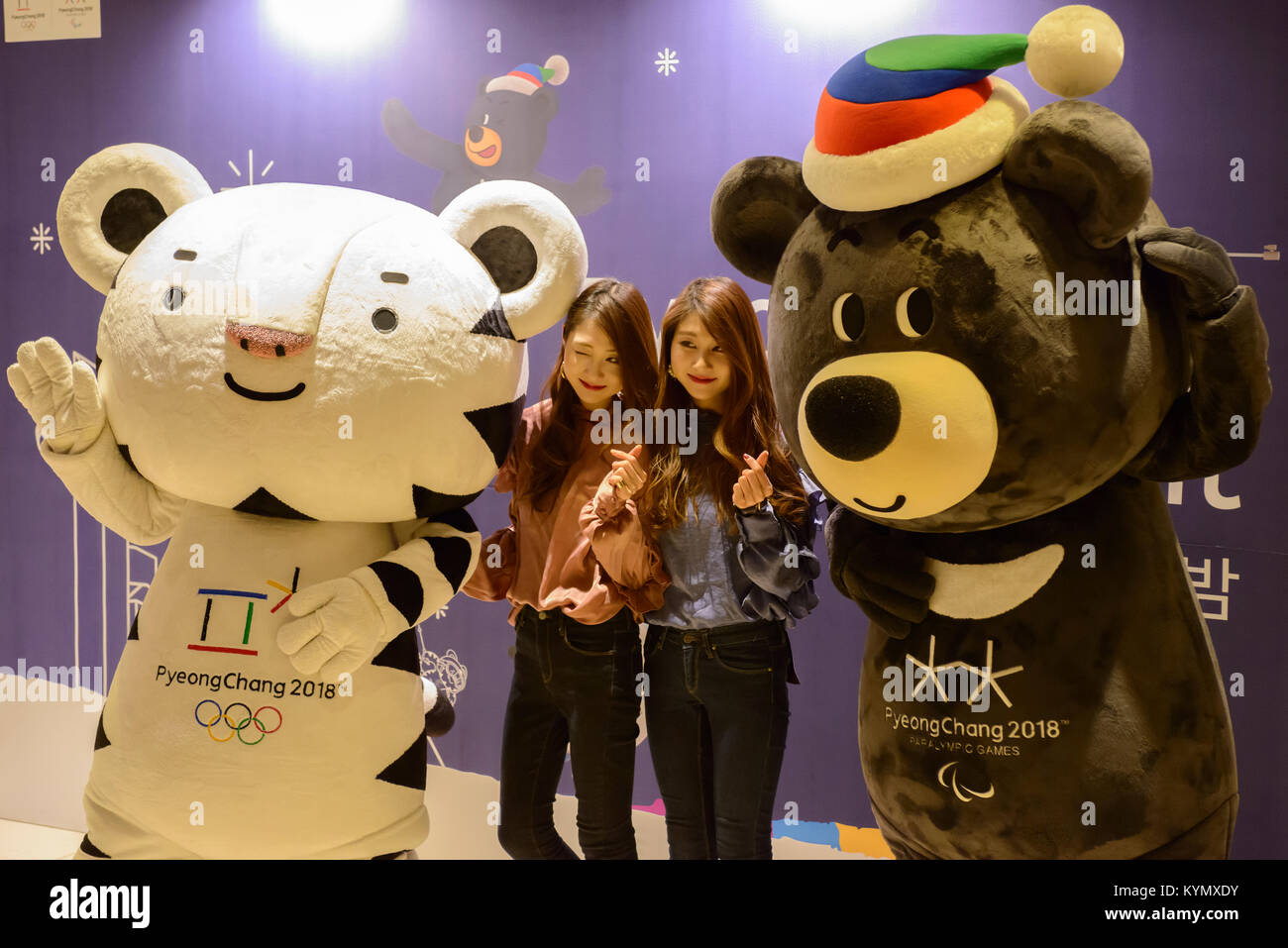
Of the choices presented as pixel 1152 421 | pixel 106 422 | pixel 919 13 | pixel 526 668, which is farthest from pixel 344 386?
pixel 919 13

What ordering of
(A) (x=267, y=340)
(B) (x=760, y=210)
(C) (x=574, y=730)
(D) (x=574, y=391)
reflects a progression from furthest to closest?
(D) (x=574, y=391) → (C) (x=574, y=730) → (B) (x=760, y=210) → (A) (x=267, y=340)

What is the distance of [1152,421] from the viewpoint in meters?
1.74

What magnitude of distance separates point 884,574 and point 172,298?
1.34 meters

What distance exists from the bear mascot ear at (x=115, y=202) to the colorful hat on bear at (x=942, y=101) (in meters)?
1.29

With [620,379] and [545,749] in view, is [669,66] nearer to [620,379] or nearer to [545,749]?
[620,379]

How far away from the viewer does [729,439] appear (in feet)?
7.42

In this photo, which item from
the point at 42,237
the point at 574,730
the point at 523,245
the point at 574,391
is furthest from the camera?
the point at 42,237

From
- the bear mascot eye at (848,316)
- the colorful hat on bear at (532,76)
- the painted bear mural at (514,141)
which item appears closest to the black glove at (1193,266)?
the bear mascot eye at (848,316)

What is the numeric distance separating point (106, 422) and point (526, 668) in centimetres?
97

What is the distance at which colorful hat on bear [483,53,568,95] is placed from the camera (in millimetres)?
2938

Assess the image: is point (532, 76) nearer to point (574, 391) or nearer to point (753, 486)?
point (574, 391)

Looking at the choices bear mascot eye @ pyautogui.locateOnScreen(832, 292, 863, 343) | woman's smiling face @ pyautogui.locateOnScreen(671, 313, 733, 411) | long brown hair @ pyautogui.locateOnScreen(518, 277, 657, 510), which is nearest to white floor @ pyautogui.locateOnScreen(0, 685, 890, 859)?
long brown hair @ pyautogui.locateOnScreen(518, 277, 657, 510)

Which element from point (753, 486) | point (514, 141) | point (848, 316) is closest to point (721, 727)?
point (753, 486)

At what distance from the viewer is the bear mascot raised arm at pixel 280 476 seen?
6.25 ft
